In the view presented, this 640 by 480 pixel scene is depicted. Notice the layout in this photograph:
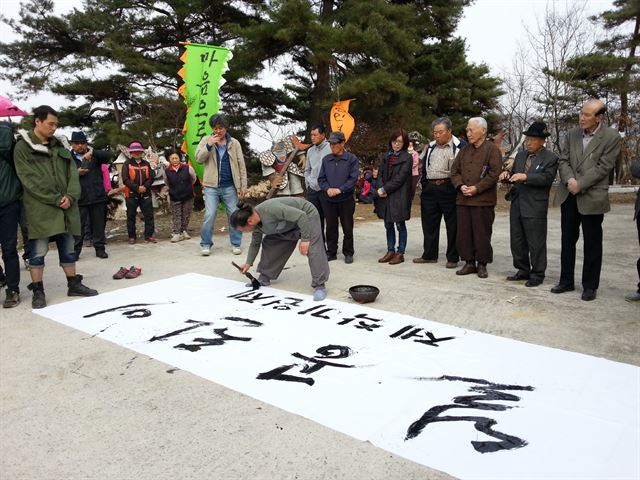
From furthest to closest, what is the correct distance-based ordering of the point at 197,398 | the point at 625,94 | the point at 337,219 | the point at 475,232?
the point at 625,94, the point at 337,219, the point at 475,232, the point at 197,398

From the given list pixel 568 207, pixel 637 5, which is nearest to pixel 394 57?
pixel 568 207

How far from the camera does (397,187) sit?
5.23 meters

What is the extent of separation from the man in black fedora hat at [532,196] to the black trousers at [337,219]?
5.73 ft

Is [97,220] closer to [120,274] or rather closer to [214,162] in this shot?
[120,274]

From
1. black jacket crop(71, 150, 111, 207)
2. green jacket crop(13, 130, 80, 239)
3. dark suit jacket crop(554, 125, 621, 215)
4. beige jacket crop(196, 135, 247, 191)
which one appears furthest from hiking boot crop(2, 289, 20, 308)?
dark suit jacket crop(554, 125, 621, 215)

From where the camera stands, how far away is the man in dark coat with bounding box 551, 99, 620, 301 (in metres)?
3.75

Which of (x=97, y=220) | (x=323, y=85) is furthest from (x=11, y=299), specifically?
(x=323, y=85)

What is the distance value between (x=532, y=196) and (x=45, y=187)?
415 cm

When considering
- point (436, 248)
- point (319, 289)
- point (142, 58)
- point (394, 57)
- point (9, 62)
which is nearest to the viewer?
point (319, 289)

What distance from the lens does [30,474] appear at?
1847mm

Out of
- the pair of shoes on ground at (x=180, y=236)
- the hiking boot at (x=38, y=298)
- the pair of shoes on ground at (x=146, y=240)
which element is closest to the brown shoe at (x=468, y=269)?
the hiking boot at (x=38, y=298)

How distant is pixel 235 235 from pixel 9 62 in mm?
11283

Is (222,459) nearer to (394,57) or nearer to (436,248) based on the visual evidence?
(436,248)

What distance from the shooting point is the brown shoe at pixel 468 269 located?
4.82m
